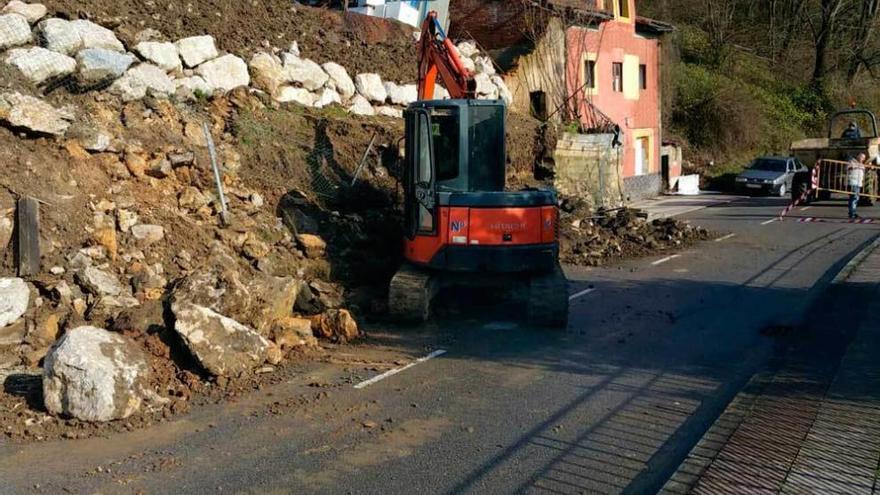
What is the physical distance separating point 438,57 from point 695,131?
3169cm

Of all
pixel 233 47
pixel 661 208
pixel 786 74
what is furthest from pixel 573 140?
pixel 786 74

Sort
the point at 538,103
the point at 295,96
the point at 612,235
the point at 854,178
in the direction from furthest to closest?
the point at 538,103 < the point at 854,178 < the point at 612,235 < the point at 295,96

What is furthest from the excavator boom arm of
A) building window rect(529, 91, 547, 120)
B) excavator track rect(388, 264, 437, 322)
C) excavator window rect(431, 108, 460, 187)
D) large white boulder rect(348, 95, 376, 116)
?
building window rect(529, 91, 547, 120)

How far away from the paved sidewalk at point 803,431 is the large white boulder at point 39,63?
11032 millimetres

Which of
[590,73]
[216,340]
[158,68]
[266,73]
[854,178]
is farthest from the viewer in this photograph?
[590,73]

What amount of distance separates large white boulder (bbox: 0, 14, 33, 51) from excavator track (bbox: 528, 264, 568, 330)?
8927 millimetres

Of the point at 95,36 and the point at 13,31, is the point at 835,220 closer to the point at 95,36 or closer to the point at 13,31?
the point at 95,36

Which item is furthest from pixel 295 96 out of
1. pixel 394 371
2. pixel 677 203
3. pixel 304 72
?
pixel 677 203

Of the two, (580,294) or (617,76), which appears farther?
(617,76)

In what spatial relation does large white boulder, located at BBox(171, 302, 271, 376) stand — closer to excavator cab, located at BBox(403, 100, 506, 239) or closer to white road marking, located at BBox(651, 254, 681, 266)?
excavator cab, located at BBox(403, 100, 506, 239)

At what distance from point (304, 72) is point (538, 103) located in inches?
455

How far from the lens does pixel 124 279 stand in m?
10.7

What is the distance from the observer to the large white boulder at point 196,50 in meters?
15.8

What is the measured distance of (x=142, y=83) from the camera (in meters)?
14.3
